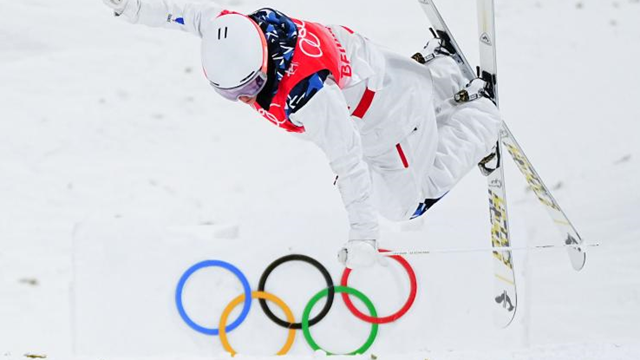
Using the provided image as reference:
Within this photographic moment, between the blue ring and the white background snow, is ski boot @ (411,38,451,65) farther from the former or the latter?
the blue ring

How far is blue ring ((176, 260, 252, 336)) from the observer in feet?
12.5

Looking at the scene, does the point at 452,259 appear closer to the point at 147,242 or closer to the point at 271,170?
the point at 147,242

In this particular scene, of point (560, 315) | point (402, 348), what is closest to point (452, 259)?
point (402, 348)

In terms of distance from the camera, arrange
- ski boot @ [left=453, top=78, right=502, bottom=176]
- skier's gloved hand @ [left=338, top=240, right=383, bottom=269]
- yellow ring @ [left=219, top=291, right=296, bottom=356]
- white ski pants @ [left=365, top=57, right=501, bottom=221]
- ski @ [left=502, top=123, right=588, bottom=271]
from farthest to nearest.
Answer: yellow ring @ [left=219, top=291, right=296, bottom=356] → ski @ [left=502, top=123, right=588, bottom=271] → ski boot @ [left=453, top=78, right=502, bottom=176] → white ski pants @ [left=365, top=57, right=501, bottom=221] → skier's gloved hand @ [left=338, top=240, right=383, bottom=269]

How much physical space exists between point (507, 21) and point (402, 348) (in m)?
3.58

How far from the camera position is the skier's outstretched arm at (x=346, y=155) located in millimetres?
2010

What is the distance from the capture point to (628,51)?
20.9 ft

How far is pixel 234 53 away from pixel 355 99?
1.54 ft

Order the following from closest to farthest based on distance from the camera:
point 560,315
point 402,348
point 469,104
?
1. point 469,104
2. point 402,348
3. point 560,315

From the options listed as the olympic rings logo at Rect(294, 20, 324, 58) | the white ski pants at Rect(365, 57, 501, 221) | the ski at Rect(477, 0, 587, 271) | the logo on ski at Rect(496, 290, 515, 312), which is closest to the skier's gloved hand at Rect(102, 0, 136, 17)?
the olympic rings logo at Rect(294, 20, 324, 58)

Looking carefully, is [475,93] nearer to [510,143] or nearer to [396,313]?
[510,143]

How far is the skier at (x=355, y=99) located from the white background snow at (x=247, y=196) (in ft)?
4.07

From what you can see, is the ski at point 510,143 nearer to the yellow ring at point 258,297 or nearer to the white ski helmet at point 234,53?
the white ski helmet at point 234,53

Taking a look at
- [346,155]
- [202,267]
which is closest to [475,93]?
[346,155]
